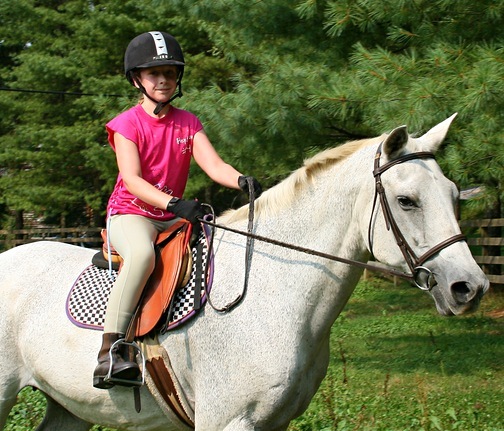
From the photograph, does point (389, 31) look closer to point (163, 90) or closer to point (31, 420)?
point (163, 90)

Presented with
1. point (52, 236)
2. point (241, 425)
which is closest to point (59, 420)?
point (241, 425)

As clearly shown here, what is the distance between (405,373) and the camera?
9078mm

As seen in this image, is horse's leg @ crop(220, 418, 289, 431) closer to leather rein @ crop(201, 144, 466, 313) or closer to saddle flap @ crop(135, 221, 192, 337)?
leather rein @ crop(201, 144, 466, 313)

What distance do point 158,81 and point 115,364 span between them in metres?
1.62

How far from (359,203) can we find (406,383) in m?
5.22

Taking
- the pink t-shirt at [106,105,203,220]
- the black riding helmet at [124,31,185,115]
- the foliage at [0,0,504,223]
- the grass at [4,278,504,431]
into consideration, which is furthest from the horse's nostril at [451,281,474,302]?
the foliage at [0,0,504,223]

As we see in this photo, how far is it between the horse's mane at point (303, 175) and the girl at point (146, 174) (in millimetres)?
101

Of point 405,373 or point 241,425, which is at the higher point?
point 241,425

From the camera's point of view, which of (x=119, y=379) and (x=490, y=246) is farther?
(x=490, y=246)

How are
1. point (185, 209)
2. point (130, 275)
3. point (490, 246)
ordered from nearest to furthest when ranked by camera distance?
point (185, 209) < point (130, 275) < point (490, 246)

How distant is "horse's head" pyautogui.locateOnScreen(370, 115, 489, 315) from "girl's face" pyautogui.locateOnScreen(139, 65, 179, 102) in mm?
1345

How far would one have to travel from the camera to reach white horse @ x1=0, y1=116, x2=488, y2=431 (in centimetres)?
348

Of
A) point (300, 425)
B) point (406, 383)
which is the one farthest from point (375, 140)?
point (406, 383)

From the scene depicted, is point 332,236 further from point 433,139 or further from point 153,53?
point 153,53
